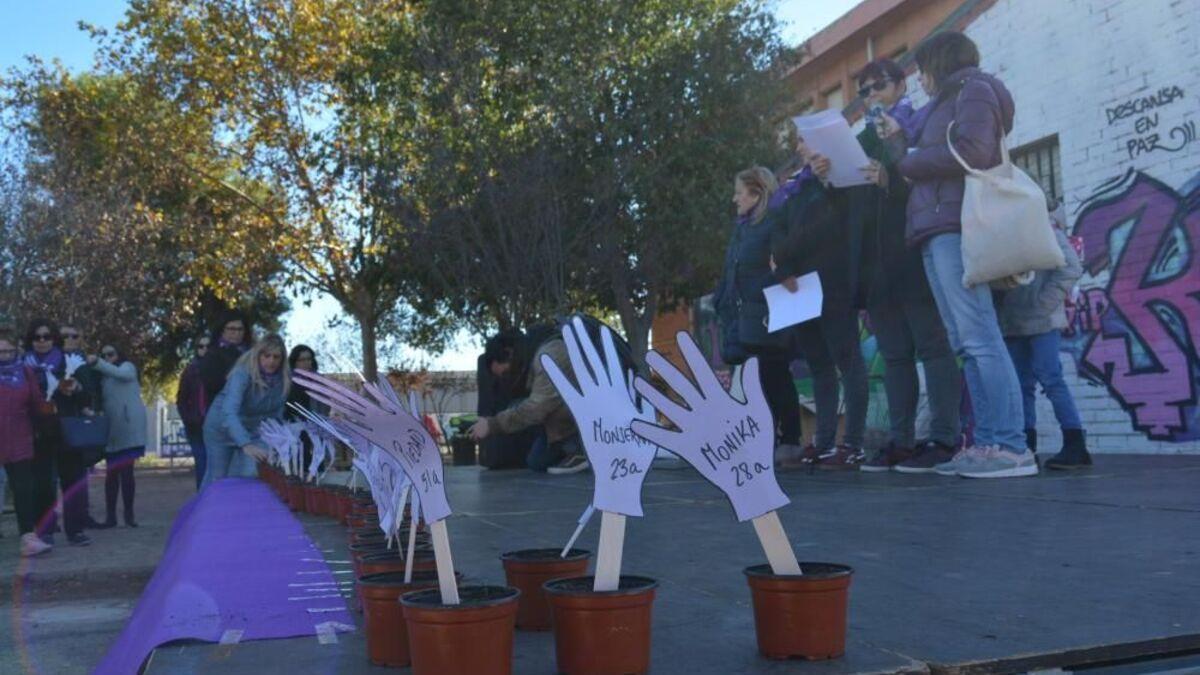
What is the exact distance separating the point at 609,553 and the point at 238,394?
5.86 metres

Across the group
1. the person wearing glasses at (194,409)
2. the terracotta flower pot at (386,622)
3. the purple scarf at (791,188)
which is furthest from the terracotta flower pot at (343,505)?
the person wearing glasses at (194,409)

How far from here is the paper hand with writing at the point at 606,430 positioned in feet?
7.07

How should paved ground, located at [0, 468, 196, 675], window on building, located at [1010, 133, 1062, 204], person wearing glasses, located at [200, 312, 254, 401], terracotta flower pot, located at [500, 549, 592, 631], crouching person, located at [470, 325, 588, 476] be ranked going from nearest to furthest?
terracotta flower pot, located at [500, 549, 592, 631] < paved ground, located at [0, 468, 196, 675] < crouching person, located at [470, 325, 588, 476] < person wearing glasses, located at [200, 312, 254, 401] < window on building, located at [1010, 133, 1062, 204]

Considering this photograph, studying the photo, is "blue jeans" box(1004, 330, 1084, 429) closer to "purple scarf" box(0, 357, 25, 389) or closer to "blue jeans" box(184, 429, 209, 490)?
"purple scarf" box(0, 357, 25, 389)

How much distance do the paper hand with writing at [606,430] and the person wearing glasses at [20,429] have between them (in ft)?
21.6

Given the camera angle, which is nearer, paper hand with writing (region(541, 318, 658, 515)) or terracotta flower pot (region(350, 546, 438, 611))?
paper hand with writing (region(541, 318, 658, 515))

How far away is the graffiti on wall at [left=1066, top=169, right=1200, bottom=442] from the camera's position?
8.18 meters

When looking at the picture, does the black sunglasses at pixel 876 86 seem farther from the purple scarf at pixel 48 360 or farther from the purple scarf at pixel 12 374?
the purple scarf at pixel 48 360

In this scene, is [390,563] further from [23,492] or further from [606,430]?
[23,492]

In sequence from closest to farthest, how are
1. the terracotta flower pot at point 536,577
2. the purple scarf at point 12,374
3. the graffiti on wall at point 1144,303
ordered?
the terracotta flower pot at point 536,577 → the purple scarf at point 12,374 → the graffiti on wall at point 1144,303

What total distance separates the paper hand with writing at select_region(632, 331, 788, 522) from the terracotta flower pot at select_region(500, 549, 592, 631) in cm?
52

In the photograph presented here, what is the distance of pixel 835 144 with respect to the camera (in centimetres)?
567

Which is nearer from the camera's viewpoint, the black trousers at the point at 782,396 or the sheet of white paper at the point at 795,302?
the sheet of white paper at the point at 795,302

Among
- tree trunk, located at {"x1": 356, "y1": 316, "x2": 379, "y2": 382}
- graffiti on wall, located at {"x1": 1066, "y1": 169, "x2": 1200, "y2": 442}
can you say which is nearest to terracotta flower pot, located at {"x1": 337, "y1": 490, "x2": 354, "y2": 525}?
graffiti on wall, located at {"x1": 1066, "y1": 169, "x2": 1200, "y2": 442}
